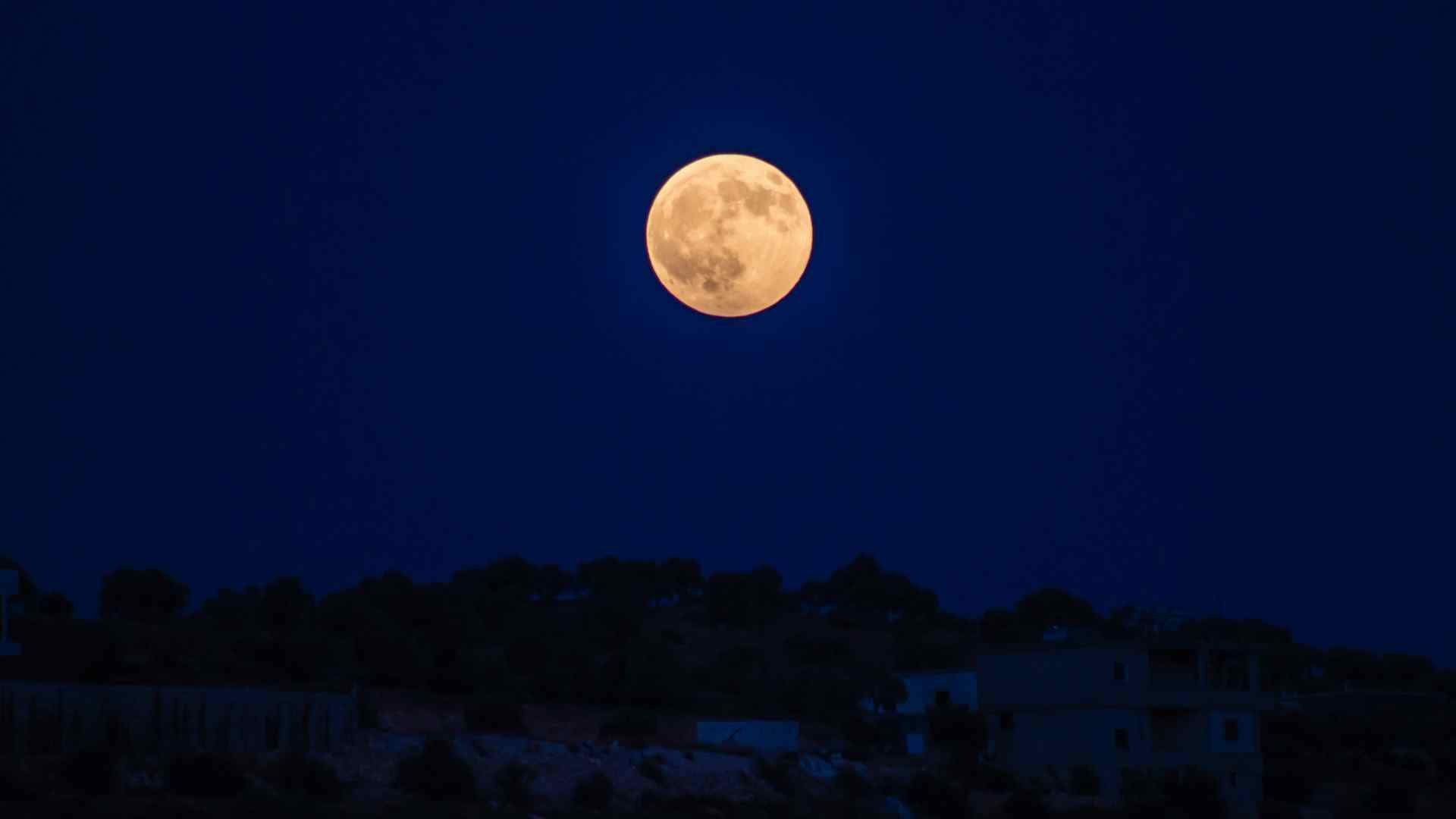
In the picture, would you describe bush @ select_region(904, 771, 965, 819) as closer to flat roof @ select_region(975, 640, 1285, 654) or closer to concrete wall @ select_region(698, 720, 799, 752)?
concrete wall @ select_region(698, 720, 799, 752)

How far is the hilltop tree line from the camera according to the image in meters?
60.3

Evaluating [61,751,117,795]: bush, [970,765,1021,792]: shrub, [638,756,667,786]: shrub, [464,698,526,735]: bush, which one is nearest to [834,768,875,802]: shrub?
[970,765,1021,792]: shrub

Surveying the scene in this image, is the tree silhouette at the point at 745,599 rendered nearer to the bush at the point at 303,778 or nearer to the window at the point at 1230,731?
Result: the window at the point at 1230,731

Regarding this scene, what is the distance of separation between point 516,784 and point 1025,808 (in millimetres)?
15875

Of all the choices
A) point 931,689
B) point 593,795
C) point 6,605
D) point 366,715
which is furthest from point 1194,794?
point 6,605

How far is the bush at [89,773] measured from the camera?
34062 millimetres

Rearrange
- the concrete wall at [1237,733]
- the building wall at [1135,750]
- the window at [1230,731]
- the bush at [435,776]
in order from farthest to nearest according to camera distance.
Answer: the window at [1230,731]
the concrete wall at [1237,733]
the building wall at [1135,750]
the bush at [435,776]

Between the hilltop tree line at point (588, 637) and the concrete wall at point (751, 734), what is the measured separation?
19.6ft

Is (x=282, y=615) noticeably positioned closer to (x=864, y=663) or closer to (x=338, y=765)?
(x=864, y=663)

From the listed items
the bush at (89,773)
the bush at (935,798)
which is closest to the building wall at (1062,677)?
the bush at (935,798)

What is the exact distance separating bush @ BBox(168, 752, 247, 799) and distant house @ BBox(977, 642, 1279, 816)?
3083 cm

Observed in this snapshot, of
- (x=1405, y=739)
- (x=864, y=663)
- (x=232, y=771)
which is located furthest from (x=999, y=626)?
(x=232, y=771)

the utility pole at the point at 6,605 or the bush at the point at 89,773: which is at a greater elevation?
the utility pole at the point at 6,605

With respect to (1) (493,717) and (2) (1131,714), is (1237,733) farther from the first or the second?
(1) (493,717)
